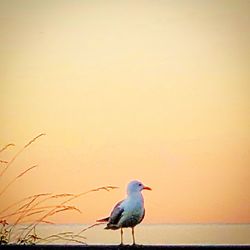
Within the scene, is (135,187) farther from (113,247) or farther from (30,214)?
(30,214)

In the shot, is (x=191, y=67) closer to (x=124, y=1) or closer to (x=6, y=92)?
(x=124, y=1)

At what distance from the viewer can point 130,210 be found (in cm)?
212

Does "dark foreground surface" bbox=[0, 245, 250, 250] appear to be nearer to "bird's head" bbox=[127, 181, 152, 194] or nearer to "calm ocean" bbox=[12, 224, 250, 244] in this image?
"calm ocean" bbox=[12, 224, 250, 244]

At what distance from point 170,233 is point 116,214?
0.23 m

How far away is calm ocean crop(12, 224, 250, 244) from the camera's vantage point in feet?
A: 6.90

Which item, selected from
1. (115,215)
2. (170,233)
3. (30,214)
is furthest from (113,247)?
(30,214)

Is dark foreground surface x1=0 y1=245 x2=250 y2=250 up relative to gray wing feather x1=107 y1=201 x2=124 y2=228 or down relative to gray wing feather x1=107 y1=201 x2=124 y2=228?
down

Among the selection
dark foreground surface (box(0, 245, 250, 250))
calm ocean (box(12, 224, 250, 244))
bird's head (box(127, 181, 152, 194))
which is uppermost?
bird's head (box(127, 181, 152, 194))

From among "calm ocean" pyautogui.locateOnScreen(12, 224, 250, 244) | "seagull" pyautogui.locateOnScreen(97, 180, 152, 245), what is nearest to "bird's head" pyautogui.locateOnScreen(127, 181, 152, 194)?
"seagull" pyautogui.locateOnScreen(97, 180, 152, 245)

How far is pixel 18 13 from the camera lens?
7.63 ft

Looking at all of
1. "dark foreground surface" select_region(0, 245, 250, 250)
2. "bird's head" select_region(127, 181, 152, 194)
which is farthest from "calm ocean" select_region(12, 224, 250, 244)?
"bird's head" select_region(127, 181, 152, 194)

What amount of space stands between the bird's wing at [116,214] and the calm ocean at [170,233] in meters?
0.05

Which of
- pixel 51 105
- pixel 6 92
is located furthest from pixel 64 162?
pixel 6 92

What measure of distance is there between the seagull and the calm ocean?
3 centimetres
